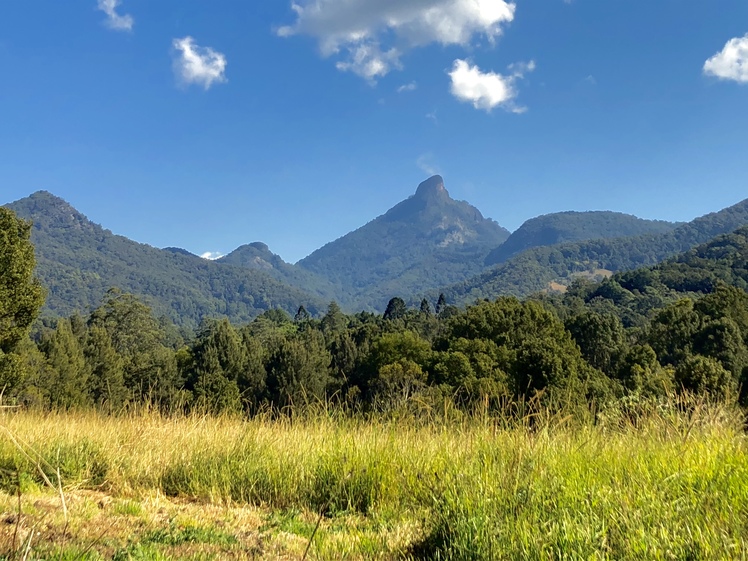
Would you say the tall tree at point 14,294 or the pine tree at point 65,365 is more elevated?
the tall tree at point 14,294

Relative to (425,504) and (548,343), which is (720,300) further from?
(425,504)

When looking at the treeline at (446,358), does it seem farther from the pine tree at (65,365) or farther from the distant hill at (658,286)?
the distant hill at (658,286)

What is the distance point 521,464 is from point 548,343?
994 inches

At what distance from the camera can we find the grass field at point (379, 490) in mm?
2398

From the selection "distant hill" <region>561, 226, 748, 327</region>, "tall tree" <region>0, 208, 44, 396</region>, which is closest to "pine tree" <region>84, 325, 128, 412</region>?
"tall tree" <region>0, 208, 44, 396</region>

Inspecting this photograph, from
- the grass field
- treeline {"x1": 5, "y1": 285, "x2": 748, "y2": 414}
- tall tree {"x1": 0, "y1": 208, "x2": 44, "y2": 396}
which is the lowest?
treeline {"x1": 5, "y1": 285, "x2": 748, "y2": 414}

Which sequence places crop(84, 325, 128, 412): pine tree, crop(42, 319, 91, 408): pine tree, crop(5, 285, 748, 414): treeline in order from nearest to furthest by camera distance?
crop(5, 285, 748, 414): treeline, crop(42, 319, 91, 408): pine tree, crop(84, 325, 128, 412): pine tree

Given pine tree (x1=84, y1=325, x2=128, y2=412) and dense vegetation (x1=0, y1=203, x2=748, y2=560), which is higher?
dense vegetation (x1=0, y1=203, x2=748, y2=560)

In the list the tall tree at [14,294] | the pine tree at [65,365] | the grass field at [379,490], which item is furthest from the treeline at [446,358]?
the grass field at [379,490]

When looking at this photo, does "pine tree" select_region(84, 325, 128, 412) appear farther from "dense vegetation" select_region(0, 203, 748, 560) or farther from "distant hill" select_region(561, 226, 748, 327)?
"distant hill" select_region(561, 226, 748, 327)

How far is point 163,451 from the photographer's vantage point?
4.53m

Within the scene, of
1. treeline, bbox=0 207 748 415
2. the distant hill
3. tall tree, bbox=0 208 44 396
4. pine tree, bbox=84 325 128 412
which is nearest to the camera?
tall tree, bbox=0 208 44 396

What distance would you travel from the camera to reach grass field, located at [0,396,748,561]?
240 centimetres

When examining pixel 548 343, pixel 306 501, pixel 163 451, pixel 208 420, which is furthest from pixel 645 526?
pixel 548 343
